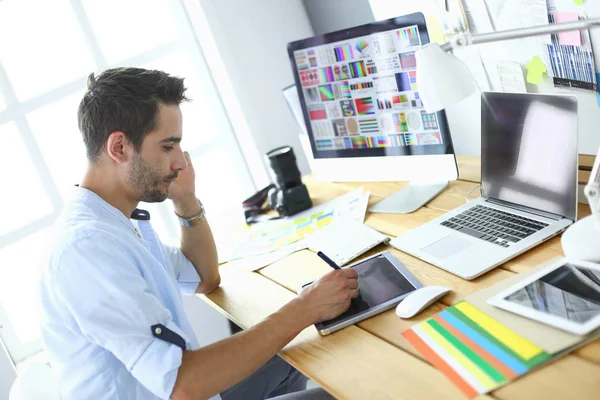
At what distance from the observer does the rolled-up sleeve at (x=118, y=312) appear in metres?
1.29

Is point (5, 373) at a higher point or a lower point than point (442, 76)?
lower

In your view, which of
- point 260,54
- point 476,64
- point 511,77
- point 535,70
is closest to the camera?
point 535,70

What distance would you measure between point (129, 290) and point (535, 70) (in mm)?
1170

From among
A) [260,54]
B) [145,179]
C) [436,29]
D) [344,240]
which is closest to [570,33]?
[436,29]

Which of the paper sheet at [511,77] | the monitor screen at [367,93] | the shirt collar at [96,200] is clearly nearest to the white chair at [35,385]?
the shirt collar at [96,200]

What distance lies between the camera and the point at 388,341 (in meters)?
1.27

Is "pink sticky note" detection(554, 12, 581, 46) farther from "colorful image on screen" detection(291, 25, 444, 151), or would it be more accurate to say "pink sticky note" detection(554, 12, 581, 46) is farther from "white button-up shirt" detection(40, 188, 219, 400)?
"white button-up shirt" detection(40, 188, 219, 400)

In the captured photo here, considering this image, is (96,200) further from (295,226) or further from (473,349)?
(473,349)

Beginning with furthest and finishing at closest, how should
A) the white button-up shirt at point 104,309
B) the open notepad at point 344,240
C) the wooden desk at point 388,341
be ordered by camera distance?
the open notepad at point 344,240
the white button-up shirt at point 104,309
the wooden desk at point 388,341

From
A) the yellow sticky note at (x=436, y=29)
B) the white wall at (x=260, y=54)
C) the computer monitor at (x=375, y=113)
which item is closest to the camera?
the computer monitor at (x=375, y=113)

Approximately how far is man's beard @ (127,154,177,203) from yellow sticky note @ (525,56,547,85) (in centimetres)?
97

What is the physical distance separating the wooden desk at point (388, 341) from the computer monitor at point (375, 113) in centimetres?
10

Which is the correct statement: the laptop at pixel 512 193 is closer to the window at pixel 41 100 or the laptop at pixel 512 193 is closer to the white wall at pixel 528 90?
the white wall at pixel 528 90

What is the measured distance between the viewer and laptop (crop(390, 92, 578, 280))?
56.2 inches
